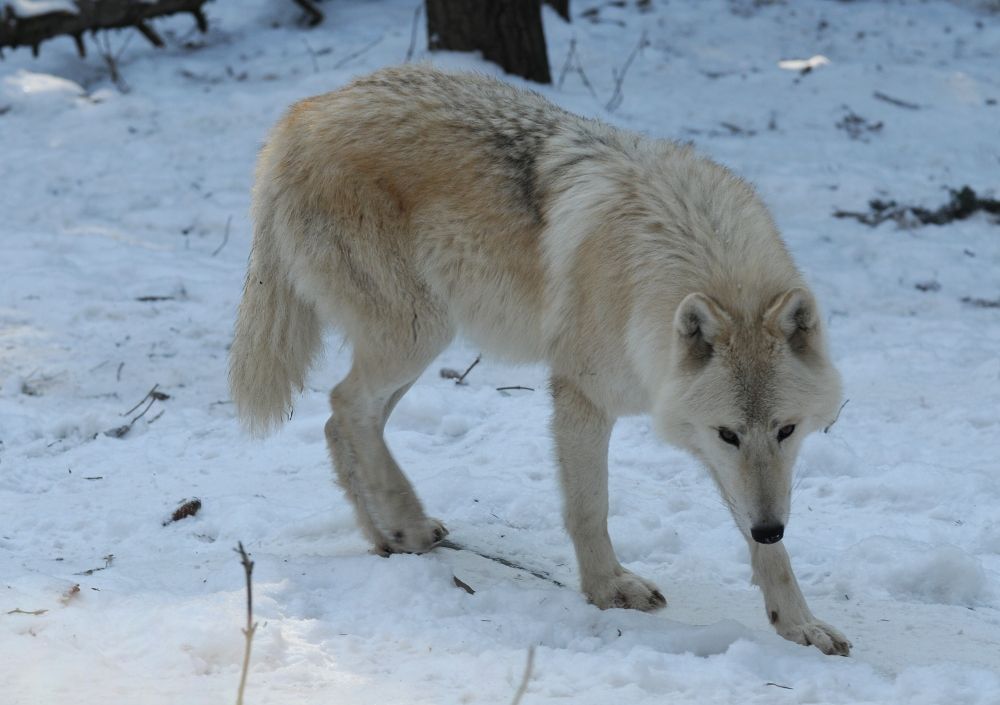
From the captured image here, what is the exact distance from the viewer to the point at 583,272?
402 centimetres

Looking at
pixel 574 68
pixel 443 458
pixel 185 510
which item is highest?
pixel 574 68

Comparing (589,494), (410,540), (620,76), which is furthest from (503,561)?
(620,76)

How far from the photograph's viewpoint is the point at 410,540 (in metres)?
4.34

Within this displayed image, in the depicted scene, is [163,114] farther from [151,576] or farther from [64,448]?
[151,576]

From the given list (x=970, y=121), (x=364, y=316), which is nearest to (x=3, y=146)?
(x=364, y=316)

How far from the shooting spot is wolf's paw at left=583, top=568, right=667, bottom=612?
13.1 feet

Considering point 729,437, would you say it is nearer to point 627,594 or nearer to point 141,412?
point 627,594

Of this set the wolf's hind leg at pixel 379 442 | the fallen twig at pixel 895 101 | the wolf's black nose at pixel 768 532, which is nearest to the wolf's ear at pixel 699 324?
the wolf's black nose at pixel 768 532

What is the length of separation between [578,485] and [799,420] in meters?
0.87

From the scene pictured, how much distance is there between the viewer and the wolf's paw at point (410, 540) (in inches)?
171

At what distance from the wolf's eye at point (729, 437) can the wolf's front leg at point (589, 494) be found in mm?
592

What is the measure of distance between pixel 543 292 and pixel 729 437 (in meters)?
0.95

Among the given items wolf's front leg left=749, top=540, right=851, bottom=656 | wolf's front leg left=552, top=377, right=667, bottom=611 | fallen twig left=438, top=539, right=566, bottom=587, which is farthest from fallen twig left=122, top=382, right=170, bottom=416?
wolf's front leg left=749, top=540, right=851, bottom=656

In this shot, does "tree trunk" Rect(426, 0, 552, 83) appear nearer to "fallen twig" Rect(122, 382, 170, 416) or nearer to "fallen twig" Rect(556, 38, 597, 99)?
"fallen twig" Rect(556, 38, 597, 99)
